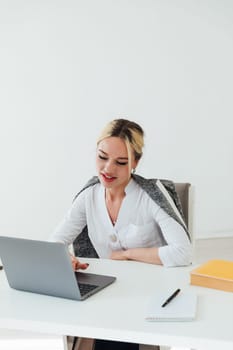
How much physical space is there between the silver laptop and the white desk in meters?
0.02

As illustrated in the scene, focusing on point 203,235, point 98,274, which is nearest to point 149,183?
point 98,274

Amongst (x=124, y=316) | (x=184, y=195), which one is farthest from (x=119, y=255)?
(x=124, y=316)

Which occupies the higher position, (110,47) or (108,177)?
(110,47)

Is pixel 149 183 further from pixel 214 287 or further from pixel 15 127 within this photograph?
pixel 15 127

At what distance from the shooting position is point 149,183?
6.31 feet

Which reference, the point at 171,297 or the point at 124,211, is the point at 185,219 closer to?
the point at 124,211

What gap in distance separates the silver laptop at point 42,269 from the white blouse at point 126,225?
15.8 inches

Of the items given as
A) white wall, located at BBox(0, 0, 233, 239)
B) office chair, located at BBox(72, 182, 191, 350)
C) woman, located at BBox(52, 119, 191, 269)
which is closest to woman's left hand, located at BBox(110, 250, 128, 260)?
woman, located at BBox(52, 119, 191, 269)

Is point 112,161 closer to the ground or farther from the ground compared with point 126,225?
farther from the ground

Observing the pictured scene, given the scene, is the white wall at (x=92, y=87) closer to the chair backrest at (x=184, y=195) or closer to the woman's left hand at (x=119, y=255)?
the chair backrest at (x=184, y=195)

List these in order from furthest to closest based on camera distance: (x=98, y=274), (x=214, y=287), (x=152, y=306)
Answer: (x=98, y=274)
(x=214, y=287)
(x=152, y=306)

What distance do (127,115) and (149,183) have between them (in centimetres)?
237

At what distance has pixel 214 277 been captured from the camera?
140cm

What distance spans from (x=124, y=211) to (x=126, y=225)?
0.18 ft
